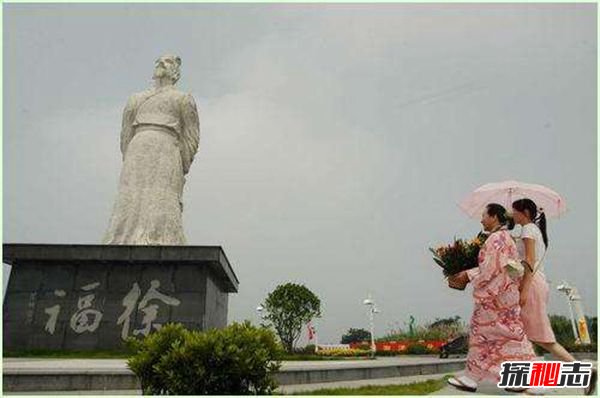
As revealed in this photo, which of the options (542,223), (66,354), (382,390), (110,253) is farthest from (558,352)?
(110,253)

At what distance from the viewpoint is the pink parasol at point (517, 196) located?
16.8 feet

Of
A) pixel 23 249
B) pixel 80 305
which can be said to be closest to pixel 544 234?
pixel 80 305

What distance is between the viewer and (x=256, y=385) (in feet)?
16.6

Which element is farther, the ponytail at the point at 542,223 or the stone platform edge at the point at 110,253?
the stone platform edge at the point at 110,253

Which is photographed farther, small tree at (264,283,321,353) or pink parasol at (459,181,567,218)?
small tree at (264,283,321,353)

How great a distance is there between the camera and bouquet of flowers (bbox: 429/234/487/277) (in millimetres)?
5051

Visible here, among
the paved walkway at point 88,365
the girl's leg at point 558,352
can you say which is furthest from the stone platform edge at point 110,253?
the girl's leg at point 558,352

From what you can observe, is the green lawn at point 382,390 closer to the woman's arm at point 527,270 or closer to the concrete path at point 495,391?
the concrete path at point 495,391

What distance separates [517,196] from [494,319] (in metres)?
1.16

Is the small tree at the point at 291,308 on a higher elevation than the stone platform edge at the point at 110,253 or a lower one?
lower

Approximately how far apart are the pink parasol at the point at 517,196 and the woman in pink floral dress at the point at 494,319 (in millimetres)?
394

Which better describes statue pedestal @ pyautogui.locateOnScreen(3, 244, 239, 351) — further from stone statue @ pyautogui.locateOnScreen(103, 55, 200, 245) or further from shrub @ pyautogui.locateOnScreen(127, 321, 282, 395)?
shrub @ pyautogui.locateOnScreen(127, 321, 282, 395)

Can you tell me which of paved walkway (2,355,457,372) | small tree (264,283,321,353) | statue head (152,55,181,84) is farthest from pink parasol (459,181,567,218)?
small tree (264,283,321,353)

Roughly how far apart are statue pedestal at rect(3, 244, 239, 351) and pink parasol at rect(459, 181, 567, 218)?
7.20 metres
